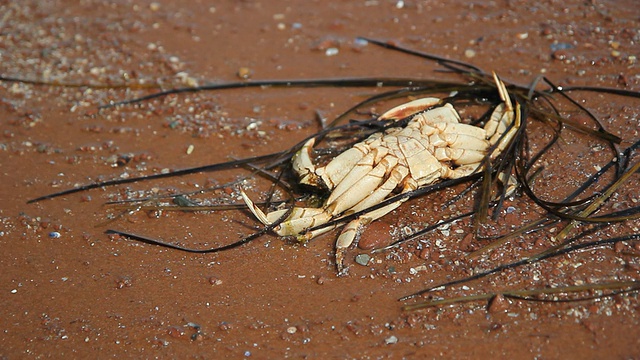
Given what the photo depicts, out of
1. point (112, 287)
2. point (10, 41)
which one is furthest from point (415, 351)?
point (10, 41)

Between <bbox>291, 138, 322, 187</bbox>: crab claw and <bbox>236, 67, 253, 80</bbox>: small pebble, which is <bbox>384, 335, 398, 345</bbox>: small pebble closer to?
<bbox>291, 138, 322, 187</bbox>: crab claw

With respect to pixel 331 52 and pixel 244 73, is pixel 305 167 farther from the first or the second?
pixel 331 52

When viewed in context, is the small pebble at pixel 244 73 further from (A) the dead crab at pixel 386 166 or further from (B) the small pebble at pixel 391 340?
(B) the small pebble at pixel 391 340

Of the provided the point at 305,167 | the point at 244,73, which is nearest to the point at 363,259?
the point at 305,167

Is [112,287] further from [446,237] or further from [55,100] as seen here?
[55,100]

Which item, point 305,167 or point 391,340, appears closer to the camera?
point 391,340

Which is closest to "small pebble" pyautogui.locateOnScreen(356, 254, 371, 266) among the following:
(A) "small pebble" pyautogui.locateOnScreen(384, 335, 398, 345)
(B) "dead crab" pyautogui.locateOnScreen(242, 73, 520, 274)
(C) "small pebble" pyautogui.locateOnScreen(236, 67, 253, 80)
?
(B) "dead crab" pyautogui.locateOnScreen(242, 73, 520, 274)

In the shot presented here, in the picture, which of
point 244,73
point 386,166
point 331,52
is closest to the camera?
point 386,166

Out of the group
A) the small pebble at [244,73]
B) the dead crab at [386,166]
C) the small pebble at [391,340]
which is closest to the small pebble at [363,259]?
the dead crab at [386,166]
